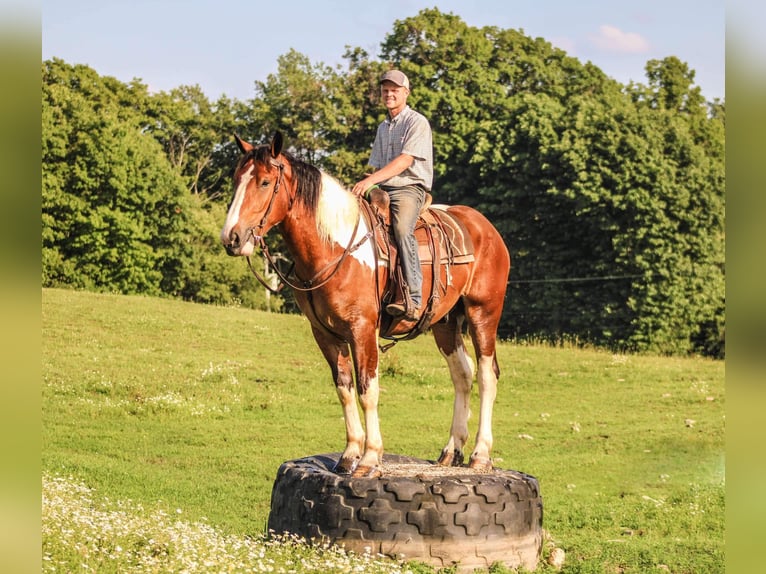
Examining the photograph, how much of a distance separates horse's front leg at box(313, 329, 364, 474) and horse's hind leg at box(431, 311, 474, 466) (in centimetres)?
135

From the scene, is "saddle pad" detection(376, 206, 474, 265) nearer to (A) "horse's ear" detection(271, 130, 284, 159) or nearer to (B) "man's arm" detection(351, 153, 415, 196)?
(B) "man's arm" detection(351, 153, 415, 196)

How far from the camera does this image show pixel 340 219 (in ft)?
29.1

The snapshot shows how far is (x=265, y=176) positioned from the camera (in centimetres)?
819

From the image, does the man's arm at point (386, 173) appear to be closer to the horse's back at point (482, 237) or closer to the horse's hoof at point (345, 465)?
the horse's back at point (482, 237)

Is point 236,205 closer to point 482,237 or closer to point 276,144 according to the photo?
point 276,144

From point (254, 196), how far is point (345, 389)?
2.19 metres

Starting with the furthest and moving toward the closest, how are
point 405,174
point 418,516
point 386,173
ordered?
1. point 405,174
2. point 386,173
3. point 418,516

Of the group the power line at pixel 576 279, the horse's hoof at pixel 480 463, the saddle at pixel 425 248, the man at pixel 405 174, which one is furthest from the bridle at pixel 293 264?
the power line at pixel 576 279

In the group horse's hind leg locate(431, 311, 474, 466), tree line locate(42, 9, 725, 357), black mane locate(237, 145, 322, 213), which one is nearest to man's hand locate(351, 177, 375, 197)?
black mane locate(237, 145, 322, 213)

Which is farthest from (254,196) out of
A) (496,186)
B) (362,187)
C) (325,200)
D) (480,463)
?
(496,186)

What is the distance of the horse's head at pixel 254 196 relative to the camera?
794 cm

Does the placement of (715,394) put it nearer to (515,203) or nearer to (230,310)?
(230,310)

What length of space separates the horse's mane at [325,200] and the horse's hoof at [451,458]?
292 cm
